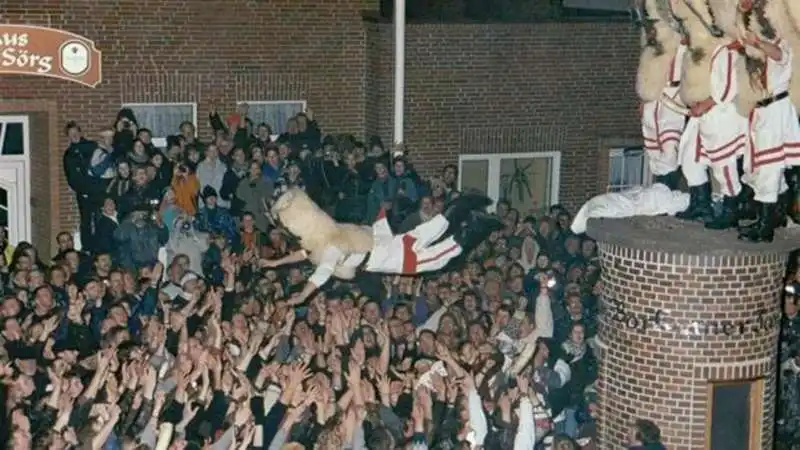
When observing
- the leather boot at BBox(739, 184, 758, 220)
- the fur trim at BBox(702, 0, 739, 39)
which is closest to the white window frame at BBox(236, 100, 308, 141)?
the leather boot at BBox(739, 184, 758, 220)

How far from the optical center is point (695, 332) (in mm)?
15703

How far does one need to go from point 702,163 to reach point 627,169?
934 cm

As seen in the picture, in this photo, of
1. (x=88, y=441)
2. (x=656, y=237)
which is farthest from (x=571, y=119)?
(x=88, y=441)

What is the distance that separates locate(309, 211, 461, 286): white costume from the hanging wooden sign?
4.88 metres

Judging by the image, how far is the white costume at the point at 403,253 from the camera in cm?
1867

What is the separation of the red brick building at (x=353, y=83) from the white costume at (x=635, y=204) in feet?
24.1

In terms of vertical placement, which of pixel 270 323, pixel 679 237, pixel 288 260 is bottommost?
pixel 270 323

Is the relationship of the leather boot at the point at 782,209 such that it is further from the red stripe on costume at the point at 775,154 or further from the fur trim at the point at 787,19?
the fur trim at the point at 787,19

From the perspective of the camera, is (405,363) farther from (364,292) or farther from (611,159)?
(611,159)

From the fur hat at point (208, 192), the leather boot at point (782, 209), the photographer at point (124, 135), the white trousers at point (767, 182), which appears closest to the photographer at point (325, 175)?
the fur hat at point (208, 192)

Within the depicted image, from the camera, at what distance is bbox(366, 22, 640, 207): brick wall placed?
78.2 feet

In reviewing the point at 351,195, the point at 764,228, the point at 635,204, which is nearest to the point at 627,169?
the point at 351,195

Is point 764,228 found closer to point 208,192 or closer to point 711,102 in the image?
point 711,102

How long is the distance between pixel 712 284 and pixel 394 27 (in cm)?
809
